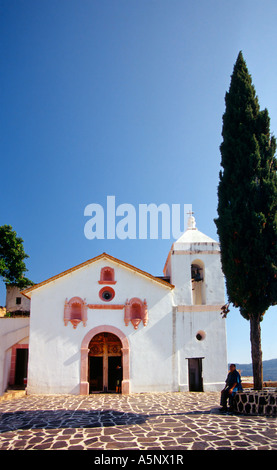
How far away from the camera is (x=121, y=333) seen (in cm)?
1556

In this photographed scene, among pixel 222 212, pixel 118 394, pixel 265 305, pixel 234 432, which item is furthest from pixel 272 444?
pixel 118 394

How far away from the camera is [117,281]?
16328mm

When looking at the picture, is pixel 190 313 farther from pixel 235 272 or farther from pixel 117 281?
pixel 235 272

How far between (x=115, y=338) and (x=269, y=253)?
8391 mm

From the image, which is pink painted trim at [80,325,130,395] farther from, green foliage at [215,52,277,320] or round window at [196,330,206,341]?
green foliage at [215,52,277,320]

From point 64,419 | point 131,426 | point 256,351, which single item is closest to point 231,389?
point 256,351

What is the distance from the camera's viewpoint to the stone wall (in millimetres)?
9164

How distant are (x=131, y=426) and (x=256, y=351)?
4.55 meters

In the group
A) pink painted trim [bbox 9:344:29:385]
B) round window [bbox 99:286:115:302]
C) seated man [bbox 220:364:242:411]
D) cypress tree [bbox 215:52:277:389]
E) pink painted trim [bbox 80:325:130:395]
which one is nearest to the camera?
seated man [bbox 220:364:242:411]

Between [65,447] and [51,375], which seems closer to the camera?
[65,447]

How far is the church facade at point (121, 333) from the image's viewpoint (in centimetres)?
1502

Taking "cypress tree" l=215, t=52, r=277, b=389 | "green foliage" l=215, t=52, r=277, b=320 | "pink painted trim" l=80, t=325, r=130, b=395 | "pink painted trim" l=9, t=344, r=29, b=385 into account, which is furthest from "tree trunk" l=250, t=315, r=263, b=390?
"pink painted trim" l=9, t=344, r=29, b=385

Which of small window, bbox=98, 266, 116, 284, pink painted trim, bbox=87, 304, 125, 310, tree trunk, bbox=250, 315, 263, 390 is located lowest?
tree trunk, bbox=250, 315, 263, 390

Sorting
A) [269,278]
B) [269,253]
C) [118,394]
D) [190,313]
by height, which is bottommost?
[118,394]
